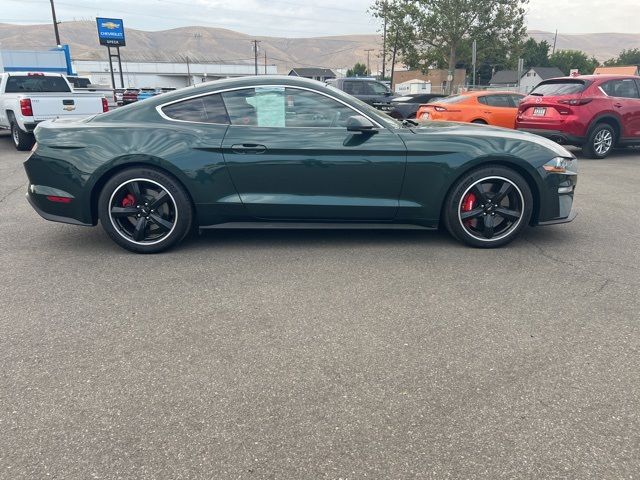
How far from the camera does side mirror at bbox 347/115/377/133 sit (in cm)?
419

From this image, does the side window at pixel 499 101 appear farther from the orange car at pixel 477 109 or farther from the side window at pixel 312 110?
the side window at pixel 312 110

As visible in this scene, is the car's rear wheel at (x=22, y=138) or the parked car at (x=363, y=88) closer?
the car's rear wheel at (x=22, y=138)

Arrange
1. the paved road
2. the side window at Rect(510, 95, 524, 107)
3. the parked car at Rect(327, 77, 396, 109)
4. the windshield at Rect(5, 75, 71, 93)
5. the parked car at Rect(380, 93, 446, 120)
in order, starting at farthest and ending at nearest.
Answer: the parked car at Rect(327, 77, 396, 109) → the parked car at Rect(380, 93, 446, 120) → the windshield at Rect(5, 75, 71, 93) → the side window at Rect(510, 95, 524, 107) → the paved road

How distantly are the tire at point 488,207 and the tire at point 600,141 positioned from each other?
21.9 feet

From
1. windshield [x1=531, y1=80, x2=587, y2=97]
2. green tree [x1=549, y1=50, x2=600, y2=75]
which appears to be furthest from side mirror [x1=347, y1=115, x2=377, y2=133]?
green tree [x1=549, y1=50, x2=600, y2=75]

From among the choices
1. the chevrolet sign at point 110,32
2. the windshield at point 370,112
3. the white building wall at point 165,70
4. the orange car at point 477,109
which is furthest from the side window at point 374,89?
the white building wall at point 165,70

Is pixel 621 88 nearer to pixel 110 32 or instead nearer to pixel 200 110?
pixel 200 110

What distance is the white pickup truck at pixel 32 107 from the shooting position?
10.6m

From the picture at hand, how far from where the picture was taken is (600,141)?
10.2 m

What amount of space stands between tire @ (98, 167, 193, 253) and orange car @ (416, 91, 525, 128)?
27.1ft

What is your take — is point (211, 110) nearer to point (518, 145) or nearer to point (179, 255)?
point (179, 255)

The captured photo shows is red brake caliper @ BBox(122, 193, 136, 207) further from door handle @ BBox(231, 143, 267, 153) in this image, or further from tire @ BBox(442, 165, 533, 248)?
tire @ BBox(442, 165, 533, 248)

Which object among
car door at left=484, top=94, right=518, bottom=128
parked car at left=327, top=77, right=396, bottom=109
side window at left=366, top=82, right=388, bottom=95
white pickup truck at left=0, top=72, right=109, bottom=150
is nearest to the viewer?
white pickup truck at left=0, top=72, right=109, bottom=150

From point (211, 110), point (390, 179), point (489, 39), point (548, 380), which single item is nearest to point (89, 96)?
point (211, 110)
